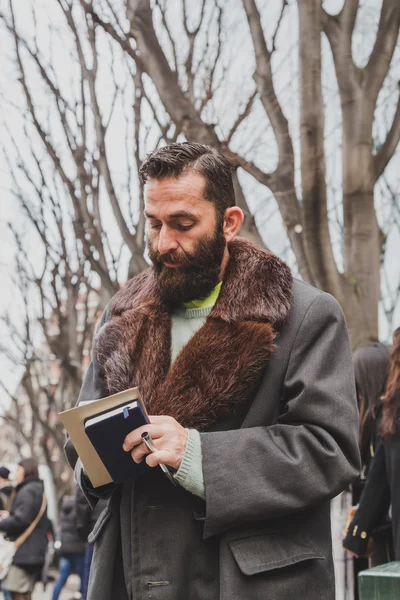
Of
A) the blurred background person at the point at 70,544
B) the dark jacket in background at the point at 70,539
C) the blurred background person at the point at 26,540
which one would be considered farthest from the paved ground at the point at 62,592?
the blurred background person at the point at 26,540

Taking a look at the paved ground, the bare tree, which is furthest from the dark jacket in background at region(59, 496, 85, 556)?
the bare tree

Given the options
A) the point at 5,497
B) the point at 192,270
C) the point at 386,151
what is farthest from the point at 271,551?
the point at 5,497

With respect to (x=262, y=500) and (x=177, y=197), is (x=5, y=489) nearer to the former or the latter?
(x=177, y=197)

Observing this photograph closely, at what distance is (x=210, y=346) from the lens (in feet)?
7.61

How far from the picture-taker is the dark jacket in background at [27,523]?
9211 millimetres

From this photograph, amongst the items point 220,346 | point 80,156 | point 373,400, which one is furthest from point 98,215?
point 220,346

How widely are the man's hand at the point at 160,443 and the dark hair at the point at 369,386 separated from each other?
118 inches

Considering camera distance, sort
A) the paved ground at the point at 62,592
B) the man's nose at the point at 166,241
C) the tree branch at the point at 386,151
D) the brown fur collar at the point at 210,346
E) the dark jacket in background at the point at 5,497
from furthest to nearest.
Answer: the paved ground at the point at 62,592 < the dark jacket in background at the point at 5,497 < the tree branch at the point at 386,151 < the man's nose at the point at 166,241 < the brown fur collar at the point at 210,346

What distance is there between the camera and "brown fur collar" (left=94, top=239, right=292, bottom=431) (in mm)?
2268

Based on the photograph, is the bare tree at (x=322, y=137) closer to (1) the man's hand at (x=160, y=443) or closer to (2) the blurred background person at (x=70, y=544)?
(1) the man's hand at (x=160, y=443)

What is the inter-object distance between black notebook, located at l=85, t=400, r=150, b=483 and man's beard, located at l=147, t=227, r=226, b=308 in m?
0.47

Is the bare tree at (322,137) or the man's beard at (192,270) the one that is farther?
the bare tree at (322,137)

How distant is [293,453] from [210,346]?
0.35 m

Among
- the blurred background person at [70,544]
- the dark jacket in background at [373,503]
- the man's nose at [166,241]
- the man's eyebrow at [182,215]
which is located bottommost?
the blurred background person at [70,544]
